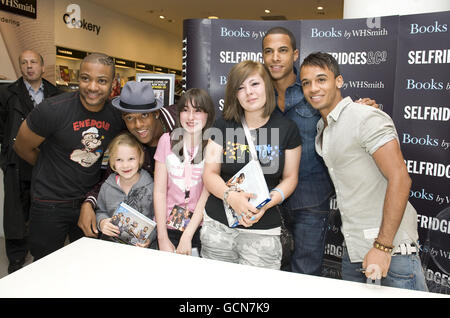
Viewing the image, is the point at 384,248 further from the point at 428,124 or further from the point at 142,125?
the point at 142,125

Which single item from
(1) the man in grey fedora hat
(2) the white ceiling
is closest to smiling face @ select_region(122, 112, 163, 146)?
(1) the man in grey fedora hat

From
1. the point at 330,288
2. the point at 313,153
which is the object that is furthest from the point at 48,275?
the point at 313,153

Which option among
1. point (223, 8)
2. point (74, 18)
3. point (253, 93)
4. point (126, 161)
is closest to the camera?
point (253, 93)

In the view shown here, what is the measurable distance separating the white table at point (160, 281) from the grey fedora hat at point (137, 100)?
3.87 ft

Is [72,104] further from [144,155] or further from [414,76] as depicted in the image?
[414,76]

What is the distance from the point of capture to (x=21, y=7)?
6.72 m

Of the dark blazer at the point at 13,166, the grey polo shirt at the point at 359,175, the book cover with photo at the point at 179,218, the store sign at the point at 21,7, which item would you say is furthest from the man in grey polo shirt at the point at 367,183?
the store sign at the point at 21,7

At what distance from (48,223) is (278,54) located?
1900mm

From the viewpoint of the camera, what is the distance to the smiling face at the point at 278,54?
92.2 inches

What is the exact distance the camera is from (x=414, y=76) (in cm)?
253

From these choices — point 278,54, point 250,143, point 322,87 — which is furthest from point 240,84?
point 278,54

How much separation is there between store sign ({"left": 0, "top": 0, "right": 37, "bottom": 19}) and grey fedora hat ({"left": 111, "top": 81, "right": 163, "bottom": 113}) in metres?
5.50

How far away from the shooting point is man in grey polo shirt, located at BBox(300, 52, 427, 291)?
1.45 m

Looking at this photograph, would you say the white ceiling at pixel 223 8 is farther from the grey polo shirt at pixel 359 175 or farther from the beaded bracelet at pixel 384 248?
the beaded bracelet at pixel 384 248
